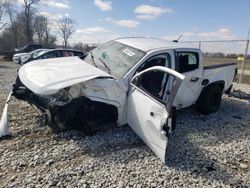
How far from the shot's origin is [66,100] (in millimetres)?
3689

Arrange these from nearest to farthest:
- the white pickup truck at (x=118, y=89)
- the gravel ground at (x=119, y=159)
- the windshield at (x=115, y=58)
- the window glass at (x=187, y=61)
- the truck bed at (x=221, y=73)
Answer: the gravel ground at (x=119, y=159) → the white pickup truck at (x=118, y=89) → the windshield at (x=115, y=58) → the window glass at (x=187, y=61) → the truck bed at (x=221, y=73)

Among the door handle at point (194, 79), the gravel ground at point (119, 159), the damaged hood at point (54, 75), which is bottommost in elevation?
the gravel ground at point (119, 159)

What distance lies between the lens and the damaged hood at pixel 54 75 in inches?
131

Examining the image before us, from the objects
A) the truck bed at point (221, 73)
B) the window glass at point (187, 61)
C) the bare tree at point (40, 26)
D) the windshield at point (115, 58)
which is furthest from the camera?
the bare tree at point (40, 26)

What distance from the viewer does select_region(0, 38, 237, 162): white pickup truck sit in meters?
3.30

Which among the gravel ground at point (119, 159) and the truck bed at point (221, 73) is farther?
the truck bed at point (221, 73)

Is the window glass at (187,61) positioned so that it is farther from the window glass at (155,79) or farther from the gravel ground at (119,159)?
the gravel ground at (119,159)

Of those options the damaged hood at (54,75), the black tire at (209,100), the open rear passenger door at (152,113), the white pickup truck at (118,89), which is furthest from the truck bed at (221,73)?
the damaged hood at (54,75)

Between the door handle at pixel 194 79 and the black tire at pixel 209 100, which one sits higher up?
the door handle at pixel 194 79

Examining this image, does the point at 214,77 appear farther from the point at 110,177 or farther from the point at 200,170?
the point at 110,177

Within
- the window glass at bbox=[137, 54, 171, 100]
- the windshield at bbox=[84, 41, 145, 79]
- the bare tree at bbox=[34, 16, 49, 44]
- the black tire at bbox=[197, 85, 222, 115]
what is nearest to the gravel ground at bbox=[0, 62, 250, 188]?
the black tire at bbox=[197, 85, 222, 115]

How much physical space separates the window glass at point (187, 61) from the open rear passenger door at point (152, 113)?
1490mm

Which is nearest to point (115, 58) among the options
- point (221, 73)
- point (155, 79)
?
point (155, 79)

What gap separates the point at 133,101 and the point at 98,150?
101cm
